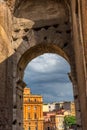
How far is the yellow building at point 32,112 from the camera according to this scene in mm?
53159

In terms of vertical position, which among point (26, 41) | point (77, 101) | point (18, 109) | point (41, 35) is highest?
point (41, 35)

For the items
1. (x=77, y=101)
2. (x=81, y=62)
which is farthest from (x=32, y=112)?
(x=81, y=62)

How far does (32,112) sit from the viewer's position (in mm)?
53562

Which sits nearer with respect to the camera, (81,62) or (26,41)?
(81,62)

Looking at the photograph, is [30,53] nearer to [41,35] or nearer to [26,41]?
[26,41]

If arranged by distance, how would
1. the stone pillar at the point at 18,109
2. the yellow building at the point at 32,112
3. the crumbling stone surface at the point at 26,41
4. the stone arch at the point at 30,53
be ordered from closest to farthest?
1. the crumbling stone surface at the point at 26,41
2. the stone pillar at the point at 18,109
3. the stone arch at the point at 30,53
4. the yellow building at the point at 32,112

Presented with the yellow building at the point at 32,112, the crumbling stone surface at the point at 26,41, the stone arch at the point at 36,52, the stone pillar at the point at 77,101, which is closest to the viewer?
the stone pillar at the point at 77,101

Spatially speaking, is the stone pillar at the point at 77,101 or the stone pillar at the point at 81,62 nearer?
the stone pillar at the point at 81,62

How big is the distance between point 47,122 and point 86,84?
5914cm

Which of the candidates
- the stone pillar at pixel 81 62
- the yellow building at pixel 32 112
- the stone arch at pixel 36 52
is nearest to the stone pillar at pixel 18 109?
the stone arch at pixel 36 52

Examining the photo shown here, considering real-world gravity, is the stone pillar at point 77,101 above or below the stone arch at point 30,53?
below

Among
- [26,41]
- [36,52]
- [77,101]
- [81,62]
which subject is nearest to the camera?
[81,62]

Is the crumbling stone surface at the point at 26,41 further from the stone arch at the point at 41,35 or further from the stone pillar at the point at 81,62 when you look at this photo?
the stone pillar at the point at 81,62

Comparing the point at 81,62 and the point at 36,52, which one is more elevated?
the point at 36,52
